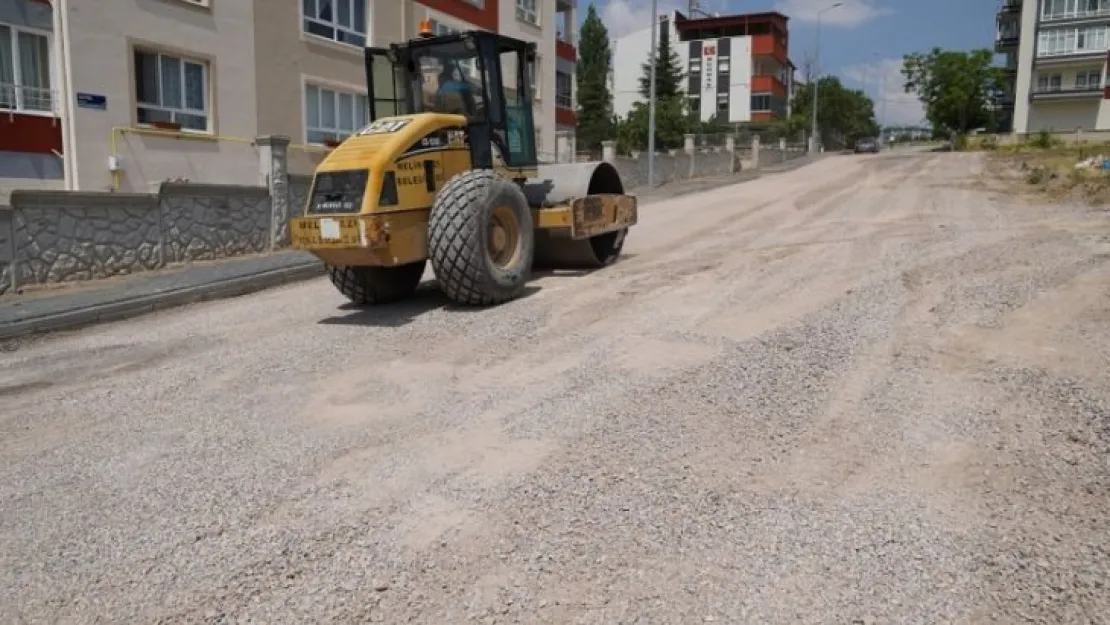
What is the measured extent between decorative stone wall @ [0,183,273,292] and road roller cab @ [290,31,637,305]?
4.16 m

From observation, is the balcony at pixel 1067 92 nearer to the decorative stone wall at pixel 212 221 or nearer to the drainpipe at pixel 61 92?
the decorative stone wall at pixel 212 221

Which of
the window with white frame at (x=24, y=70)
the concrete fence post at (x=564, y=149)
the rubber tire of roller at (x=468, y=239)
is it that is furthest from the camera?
the concrete fence post at (x=564, y=149)

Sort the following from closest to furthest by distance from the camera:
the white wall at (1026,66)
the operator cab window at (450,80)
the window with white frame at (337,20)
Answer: the operator cab window at (450,80), the window with white frame at (337,20), the white wall at (1026,66)

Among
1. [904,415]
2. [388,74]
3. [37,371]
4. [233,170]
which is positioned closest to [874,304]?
[904,415]

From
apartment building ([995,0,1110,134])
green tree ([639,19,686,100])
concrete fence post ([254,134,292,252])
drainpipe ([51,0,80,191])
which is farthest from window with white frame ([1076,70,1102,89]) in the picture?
drainpipe ([51,0,80,191])

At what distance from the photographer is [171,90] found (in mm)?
17922

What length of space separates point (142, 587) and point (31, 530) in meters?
1.01

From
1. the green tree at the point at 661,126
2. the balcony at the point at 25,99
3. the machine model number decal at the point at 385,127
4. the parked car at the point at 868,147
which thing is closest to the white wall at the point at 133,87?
the balcony at the point at 25,99

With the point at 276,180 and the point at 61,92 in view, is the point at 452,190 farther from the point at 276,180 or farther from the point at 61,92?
the point at 61,92

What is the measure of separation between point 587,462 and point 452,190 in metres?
4.28

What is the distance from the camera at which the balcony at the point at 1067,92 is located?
66.5m

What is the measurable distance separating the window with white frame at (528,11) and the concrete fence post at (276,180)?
20887mm

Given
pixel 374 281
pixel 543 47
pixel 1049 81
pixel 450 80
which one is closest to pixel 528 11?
pixel 543 47

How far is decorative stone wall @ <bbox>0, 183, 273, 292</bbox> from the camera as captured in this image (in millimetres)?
10469
